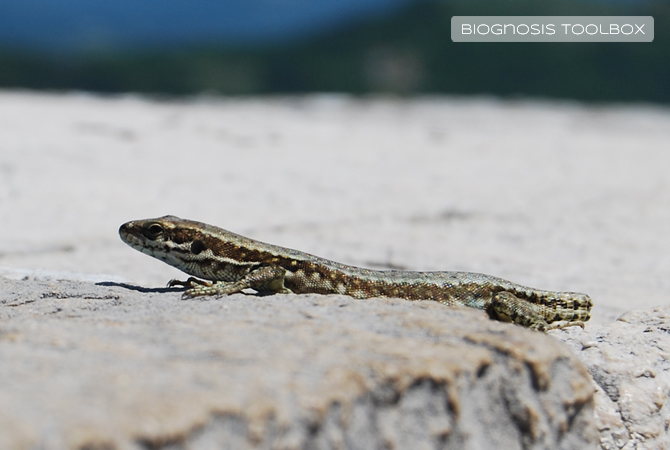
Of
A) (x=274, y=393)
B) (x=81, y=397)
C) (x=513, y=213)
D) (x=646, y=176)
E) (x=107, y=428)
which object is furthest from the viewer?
(x=646, y=176)

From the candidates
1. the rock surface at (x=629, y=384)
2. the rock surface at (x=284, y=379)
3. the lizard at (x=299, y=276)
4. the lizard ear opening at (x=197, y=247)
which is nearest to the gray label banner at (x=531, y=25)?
the lizard at (x=299, y=276)

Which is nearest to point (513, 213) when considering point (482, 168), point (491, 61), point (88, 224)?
point (482, 168)

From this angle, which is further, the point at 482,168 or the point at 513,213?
the point at 482,168

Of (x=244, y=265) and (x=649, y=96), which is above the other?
(x=649, y=96)

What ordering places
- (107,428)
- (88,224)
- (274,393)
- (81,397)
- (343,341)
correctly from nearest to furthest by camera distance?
(107,428) → (81,397) → (274,393) → (343,341) → (88,224)

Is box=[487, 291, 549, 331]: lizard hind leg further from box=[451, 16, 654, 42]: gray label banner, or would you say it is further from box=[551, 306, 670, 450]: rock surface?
box=[451, 16, 654, 42]: gray label banner

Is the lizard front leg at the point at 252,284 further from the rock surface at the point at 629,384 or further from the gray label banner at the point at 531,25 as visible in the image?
the gray label banner at the point at 531,25

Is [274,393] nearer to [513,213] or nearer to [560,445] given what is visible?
[560,445]

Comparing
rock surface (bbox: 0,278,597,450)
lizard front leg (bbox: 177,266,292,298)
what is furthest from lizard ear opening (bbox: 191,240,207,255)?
rock surface (bbox: 0,278,597,450)
